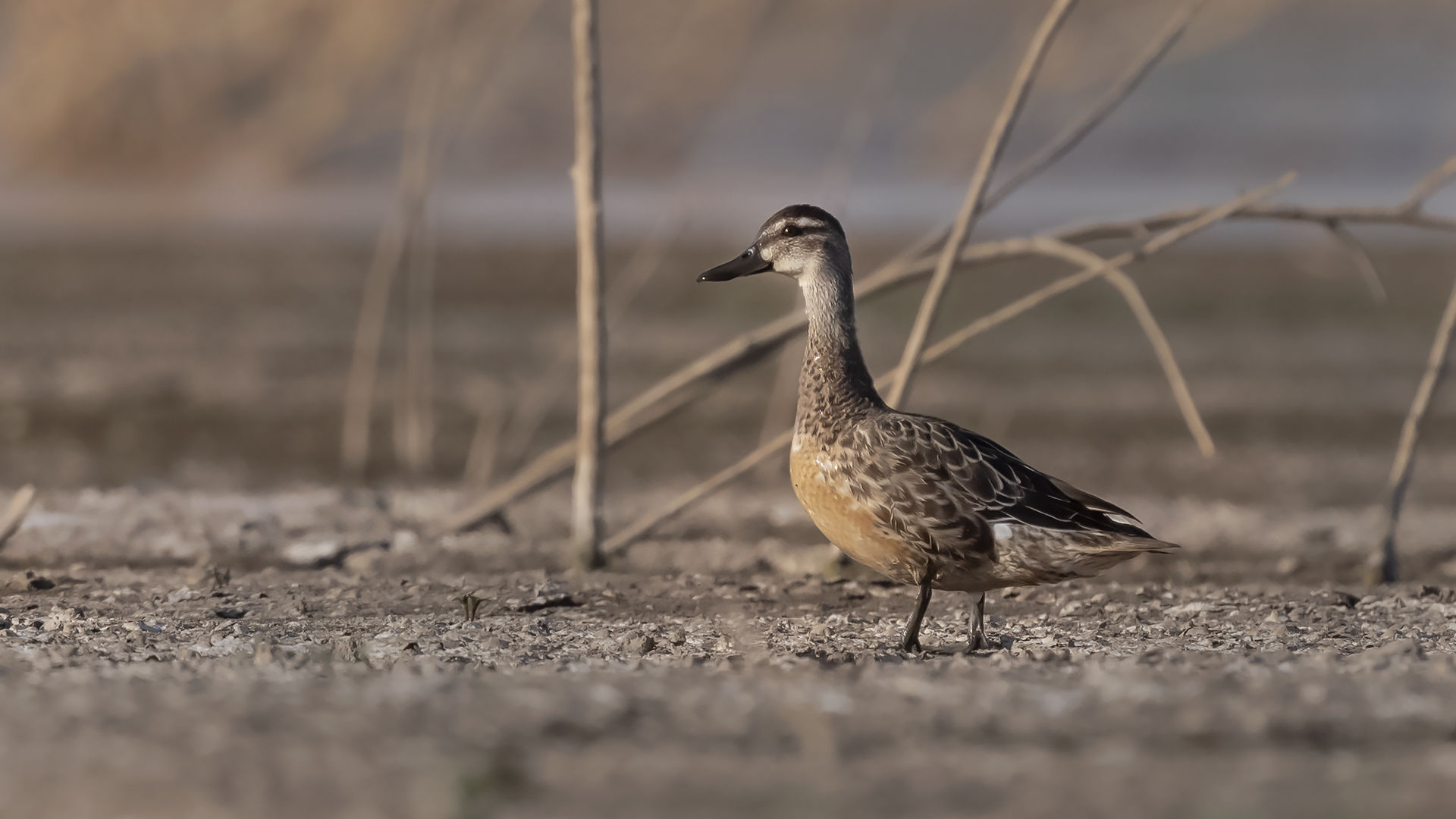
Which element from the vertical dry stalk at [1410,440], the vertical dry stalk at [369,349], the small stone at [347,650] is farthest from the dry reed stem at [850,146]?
the small stone at [347,650]

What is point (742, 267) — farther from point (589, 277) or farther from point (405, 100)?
point (405, 100)

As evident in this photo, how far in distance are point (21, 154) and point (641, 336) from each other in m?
21.5

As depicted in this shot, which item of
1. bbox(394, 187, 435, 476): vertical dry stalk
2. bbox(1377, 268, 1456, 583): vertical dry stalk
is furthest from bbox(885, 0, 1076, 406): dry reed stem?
bbox(394, 187, 435, 476): vertical dry stalk

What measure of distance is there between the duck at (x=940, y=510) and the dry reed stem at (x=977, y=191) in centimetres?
121

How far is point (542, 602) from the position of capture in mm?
7109

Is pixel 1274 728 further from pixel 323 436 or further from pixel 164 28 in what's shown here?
pixel 164 28

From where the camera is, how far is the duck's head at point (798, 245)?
697 centimetres

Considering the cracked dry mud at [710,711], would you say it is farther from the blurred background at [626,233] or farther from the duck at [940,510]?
the blurred background at [626,233]

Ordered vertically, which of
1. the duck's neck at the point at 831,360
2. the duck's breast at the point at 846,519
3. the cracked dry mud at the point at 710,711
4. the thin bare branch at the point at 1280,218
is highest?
the thin bare branch at the point at 1280,218

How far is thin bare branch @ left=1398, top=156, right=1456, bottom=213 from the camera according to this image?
7.73 meters

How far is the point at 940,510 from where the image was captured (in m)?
6.13

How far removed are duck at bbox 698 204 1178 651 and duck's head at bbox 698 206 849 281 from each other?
2.12 feet

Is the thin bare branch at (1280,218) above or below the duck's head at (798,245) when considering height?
above

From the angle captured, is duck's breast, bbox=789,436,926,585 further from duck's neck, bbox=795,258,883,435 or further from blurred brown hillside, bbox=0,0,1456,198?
blurred brown hillside, bbox=0,0,1456,198
